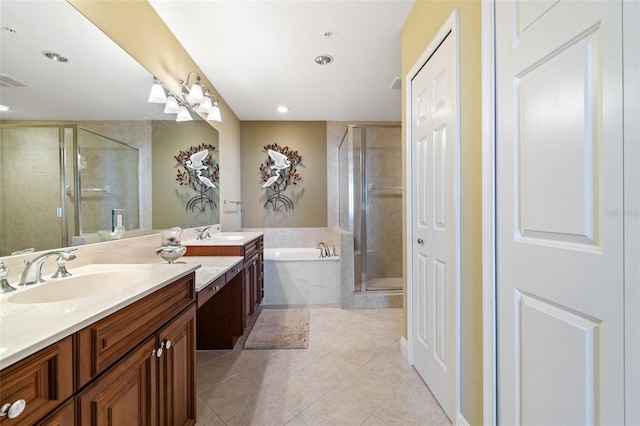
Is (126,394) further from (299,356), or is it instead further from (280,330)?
(280,330)

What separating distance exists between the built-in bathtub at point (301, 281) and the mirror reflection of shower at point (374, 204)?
31 cm

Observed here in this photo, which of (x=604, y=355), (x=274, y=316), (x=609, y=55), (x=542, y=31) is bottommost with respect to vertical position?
(x=274, y=316)

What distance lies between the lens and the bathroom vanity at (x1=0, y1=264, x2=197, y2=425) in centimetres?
55

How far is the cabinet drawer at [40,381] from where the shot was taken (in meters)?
0.51

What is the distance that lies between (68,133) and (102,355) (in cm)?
100

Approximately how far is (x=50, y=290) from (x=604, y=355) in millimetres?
1760

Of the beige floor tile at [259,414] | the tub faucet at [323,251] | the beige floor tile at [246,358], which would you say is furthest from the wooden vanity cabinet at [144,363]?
the tub faucet at [323,251]

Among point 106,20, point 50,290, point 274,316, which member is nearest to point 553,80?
point 50,290

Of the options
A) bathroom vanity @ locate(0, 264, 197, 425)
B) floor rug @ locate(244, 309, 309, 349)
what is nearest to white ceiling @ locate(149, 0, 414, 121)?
bathroom vanity @ locate(0, 264, 197, 425)

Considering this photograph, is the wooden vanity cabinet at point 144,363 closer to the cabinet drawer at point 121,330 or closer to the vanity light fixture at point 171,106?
the cabinet drawer at point 121,330

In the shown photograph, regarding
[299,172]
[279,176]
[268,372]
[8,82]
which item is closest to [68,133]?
[8,82]

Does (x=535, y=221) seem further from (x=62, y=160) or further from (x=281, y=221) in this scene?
(x=281, y=221)

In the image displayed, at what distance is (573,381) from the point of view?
0.73 m

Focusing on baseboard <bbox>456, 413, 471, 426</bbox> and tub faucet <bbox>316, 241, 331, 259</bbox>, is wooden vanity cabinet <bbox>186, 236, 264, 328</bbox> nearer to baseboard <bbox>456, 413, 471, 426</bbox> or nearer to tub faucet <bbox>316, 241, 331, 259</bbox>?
tub faucet <bbox>316, 241, 331, 259</bbox>
